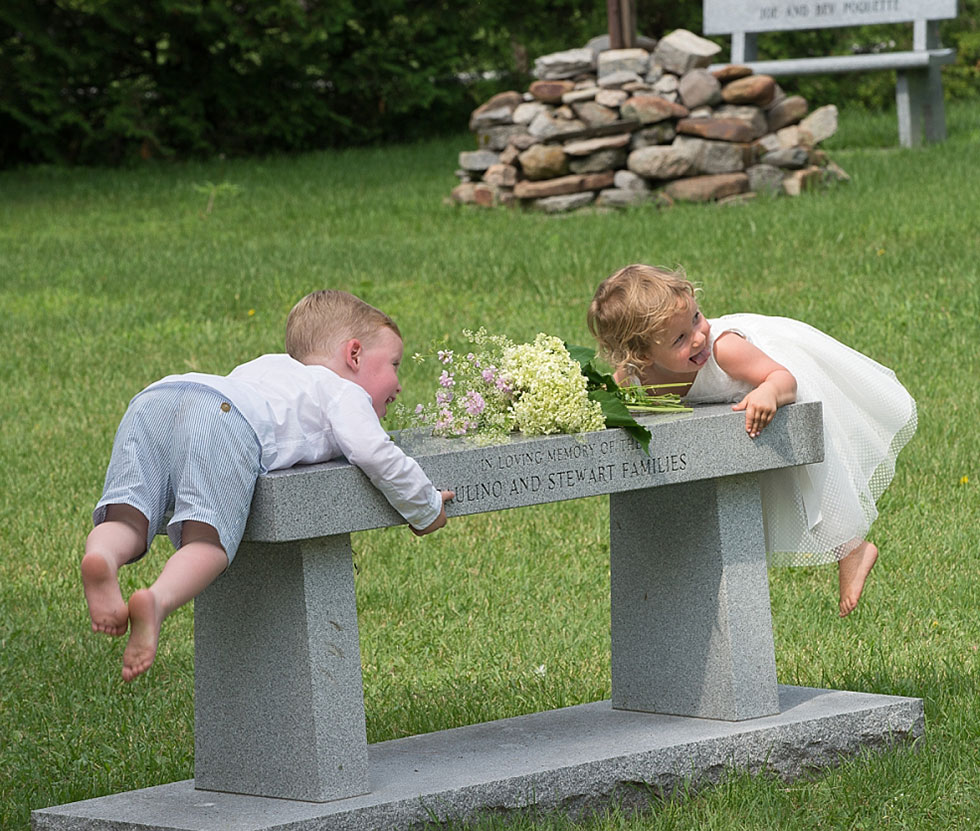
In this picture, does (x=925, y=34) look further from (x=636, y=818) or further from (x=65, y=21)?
(x=636, y=818)

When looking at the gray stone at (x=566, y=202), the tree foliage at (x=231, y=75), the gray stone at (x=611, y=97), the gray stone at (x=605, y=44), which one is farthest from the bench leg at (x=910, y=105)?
the tree foliage at (x=231, y=75)

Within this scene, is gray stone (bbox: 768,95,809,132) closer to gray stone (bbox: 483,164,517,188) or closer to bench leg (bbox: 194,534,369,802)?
gray stone (bbox: 483,164,517,188)

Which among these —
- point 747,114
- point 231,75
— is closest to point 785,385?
point 747,114

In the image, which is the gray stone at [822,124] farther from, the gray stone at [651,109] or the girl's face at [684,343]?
the girl's face at [684,343]

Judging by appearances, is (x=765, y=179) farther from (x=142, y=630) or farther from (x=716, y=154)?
(x=142, y=630)

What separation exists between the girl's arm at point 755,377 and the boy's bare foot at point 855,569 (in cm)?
59

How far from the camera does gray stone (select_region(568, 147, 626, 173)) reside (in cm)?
1435

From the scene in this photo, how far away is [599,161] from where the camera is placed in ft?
47.2

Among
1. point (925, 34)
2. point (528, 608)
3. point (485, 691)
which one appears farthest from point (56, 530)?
point (925, 34)

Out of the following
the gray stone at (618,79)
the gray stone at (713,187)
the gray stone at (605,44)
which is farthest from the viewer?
the gray stone at (605,44)

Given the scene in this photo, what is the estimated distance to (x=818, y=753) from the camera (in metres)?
3.98

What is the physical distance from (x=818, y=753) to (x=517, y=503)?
1055 mm

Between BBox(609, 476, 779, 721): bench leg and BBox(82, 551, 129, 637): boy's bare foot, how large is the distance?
1406mm

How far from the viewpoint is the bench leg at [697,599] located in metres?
3.99
